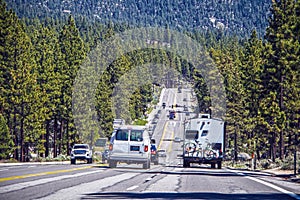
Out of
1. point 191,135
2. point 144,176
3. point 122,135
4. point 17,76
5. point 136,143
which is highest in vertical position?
point 17,76

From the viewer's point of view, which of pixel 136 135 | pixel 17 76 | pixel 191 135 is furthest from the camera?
pixel 17 76

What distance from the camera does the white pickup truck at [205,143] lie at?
43.0 metres

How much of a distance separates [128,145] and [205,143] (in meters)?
11.1

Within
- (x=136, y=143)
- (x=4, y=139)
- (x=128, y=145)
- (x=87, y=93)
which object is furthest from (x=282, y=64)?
(x=87, y=93)

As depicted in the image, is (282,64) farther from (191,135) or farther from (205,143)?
(205,143)

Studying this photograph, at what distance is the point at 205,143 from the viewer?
1703 inches

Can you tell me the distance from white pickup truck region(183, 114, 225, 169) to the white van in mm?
9796

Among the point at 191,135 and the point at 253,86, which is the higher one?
the point at 253,86

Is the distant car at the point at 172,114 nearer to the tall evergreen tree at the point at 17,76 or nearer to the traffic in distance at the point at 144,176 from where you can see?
the traffic in distance at the point at 144,176

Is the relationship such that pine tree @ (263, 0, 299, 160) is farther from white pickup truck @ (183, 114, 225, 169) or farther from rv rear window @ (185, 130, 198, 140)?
rv rear window @ (185, 130, 198, 140)

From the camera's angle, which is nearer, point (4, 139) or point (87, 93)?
point (4, 139)

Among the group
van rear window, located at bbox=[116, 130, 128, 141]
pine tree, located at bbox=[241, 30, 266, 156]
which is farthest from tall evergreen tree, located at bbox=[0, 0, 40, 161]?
van rear window, located at bbox=[116, 130, 128, 141]

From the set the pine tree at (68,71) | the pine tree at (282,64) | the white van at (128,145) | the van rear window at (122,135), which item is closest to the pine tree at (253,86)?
the pine tree at (282,64)

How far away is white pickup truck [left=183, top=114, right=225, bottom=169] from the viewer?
1693 inches
